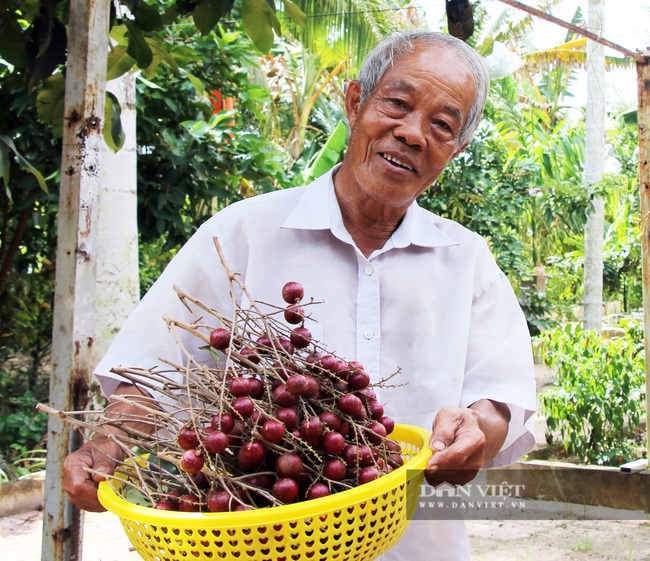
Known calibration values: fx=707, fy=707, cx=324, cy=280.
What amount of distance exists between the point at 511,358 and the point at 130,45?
126 cm

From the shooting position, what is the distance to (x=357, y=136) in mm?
1735

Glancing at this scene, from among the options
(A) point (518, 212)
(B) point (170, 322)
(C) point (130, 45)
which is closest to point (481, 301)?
(B) point (170, 322)

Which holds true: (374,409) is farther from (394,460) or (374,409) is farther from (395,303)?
(395,303)

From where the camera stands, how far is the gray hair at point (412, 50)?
1.71 meters

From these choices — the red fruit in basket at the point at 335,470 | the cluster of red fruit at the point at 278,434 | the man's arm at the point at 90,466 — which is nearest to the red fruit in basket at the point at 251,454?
the cluster of red fruit at the point at 278,434

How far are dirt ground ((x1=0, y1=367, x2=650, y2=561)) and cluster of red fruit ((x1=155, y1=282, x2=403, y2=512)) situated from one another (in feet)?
9.10

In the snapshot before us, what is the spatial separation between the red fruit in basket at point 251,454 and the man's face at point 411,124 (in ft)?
2.60

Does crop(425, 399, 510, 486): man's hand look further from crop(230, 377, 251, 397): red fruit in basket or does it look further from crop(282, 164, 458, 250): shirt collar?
crop(282, 164, 458, 250): shirt collar

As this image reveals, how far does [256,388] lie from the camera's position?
114 cm

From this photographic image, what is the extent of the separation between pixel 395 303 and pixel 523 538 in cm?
275

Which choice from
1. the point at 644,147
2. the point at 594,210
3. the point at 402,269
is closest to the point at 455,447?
the point at 402,269

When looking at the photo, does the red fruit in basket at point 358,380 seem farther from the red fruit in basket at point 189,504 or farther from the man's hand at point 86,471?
the man's hand at point 86,471

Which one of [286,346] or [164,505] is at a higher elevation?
[286,346]

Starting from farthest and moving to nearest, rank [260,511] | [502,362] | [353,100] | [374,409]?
[353,100] < [502,362] < [374,409] < [260,511]
